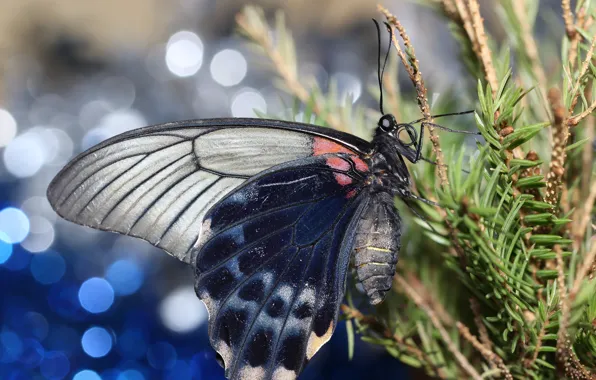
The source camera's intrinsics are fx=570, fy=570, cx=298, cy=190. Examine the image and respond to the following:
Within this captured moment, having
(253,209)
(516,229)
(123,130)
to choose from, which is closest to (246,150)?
(253,209)

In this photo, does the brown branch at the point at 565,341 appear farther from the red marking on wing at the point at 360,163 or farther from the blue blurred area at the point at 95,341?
the blue blurred area at the point at 95,341

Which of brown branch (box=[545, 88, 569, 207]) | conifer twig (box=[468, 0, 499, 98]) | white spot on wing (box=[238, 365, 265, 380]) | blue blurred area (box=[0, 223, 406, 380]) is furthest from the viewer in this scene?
blue blurred area (box=[0, 223, 406, 380])

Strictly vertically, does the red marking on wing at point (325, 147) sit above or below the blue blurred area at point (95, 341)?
above

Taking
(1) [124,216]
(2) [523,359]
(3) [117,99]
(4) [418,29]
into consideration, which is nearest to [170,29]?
(3) [117,99]

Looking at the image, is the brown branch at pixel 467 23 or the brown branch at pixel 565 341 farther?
the brown branch at pixel 467 23

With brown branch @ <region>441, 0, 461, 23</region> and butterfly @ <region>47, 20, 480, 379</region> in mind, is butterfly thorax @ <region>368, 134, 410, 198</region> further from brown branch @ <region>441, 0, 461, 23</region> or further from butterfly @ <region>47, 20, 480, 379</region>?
brown branch @ <region>441, 0, 461, 23</region>

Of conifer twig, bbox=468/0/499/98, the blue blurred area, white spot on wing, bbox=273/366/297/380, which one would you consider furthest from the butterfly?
the blue blurred area

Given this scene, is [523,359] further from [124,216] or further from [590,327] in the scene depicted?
[124,216]

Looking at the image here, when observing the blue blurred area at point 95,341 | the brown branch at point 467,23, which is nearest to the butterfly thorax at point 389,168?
the brown branch at point 467,23

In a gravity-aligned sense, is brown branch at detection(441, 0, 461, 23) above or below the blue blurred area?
above
